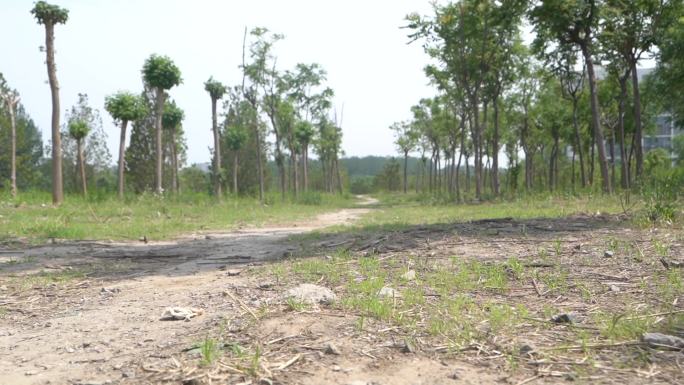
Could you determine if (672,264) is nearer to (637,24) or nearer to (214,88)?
(637,24)

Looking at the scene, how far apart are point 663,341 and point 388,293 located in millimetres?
1910

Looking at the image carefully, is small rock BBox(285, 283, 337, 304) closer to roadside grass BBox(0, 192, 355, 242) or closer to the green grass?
roadside grass BBox(0, 192, 355, 242)

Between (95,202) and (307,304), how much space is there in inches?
687

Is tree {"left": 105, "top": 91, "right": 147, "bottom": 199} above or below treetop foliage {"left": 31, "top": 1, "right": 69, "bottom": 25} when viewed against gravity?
below

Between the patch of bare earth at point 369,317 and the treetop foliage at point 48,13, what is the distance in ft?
50.1

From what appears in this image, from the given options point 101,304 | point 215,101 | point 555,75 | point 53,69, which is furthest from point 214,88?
point 101,304

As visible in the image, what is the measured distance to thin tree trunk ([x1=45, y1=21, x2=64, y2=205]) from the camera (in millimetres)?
19094

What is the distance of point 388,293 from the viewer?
4.24m

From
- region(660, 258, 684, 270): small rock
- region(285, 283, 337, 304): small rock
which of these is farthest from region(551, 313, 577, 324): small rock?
region(660, 258, 684, 270): small rock

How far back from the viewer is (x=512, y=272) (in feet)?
16.3

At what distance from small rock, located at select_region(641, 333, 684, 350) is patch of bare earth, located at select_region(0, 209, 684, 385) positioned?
1.2 inches

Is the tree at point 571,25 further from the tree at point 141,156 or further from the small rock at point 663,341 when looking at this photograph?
the tree at point 141,156

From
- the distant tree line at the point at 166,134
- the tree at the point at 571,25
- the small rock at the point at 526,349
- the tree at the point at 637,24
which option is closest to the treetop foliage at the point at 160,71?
the distant tree line at the point at 166,134

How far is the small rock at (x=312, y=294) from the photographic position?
Answer: 163 inches
